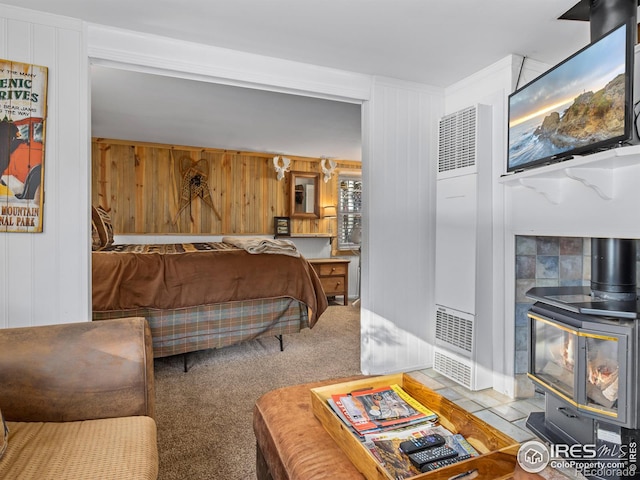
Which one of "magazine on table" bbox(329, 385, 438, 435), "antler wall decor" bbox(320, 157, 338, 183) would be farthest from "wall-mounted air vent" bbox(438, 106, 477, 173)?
"antler wall decor" bbox(320, 157, 338, 183)

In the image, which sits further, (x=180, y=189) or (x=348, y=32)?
(x=180, y=189)

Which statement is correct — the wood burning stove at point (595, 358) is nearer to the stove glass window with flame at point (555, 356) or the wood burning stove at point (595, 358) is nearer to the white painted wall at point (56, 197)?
the stove glass window with flame at point (555, 356)

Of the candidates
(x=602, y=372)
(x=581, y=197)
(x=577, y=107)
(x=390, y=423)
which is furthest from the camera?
(x=581, y=197)

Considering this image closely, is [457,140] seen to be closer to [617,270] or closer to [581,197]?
[581,197]

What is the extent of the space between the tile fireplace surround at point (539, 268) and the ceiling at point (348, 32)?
1240 mm

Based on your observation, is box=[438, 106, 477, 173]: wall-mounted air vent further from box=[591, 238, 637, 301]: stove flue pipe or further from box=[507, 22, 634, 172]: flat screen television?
box=[591, 238, 637, 301]: stove flue pipe

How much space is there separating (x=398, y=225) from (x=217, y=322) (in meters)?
1.62

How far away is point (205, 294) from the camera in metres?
2.98

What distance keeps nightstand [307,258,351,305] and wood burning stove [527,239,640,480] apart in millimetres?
3359

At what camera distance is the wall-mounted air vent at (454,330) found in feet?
8.70

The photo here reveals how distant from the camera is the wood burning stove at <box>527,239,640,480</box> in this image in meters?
1.64

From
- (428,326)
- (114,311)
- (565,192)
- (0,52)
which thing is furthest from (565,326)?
(0,52)

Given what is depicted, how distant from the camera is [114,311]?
2.76 m

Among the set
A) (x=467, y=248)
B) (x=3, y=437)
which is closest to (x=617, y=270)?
(x=467, y=248)
